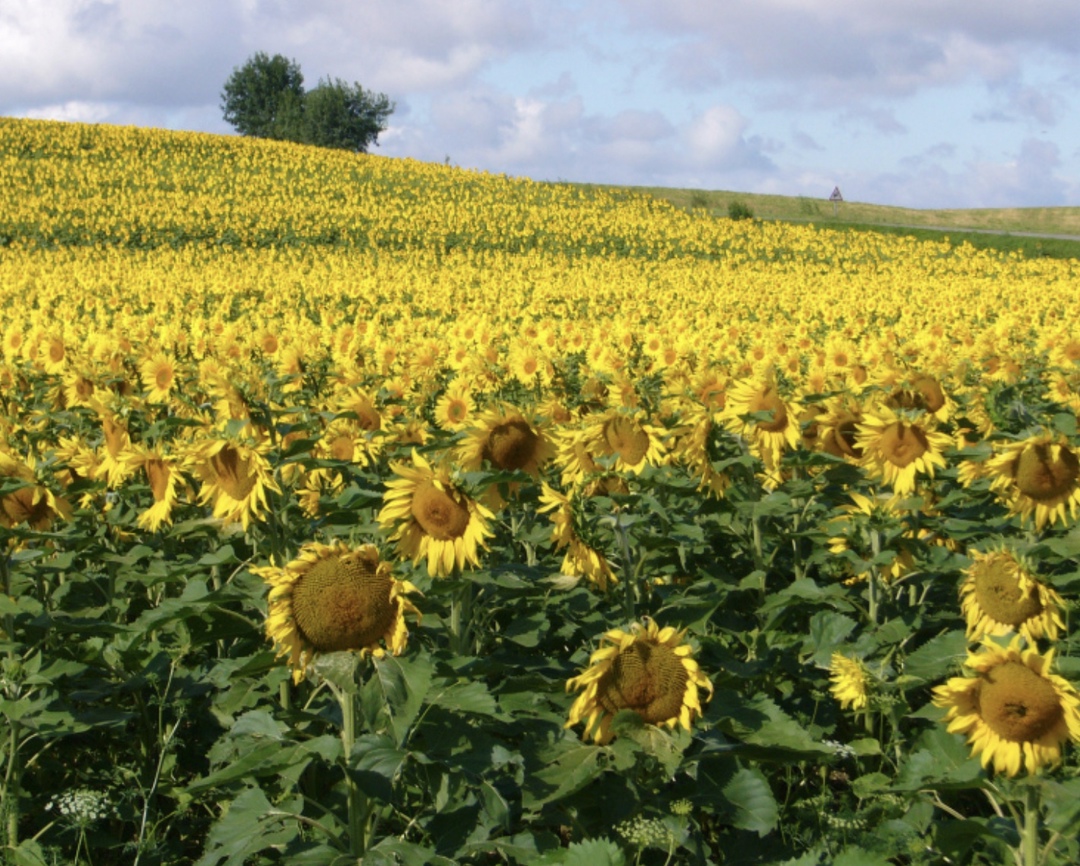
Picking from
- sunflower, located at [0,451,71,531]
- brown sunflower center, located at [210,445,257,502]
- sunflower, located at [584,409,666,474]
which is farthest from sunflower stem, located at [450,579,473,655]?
sunflower, located at [0,451,71,531]

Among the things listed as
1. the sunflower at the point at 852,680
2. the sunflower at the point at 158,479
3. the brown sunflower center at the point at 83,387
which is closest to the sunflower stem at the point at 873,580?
the sunflower at the point at 852,680

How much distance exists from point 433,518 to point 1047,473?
2.46 m

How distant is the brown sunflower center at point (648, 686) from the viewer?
2.99 m

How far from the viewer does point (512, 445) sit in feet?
13.5

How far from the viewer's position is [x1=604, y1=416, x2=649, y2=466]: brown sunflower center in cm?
458

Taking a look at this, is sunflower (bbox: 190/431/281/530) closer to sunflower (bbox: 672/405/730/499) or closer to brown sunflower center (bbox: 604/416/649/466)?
brown sunflower center (bbox: 604/416/649/466)

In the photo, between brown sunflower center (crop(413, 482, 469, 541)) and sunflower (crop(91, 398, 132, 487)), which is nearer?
brown sunflower center (crop(413, 482, 469, 541))

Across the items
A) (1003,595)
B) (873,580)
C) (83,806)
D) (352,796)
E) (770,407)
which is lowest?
(83,806)

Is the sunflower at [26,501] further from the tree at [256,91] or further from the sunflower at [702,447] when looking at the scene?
the tree at [256,91]

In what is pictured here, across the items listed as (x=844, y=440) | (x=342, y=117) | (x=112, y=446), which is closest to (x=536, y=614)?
(x=844, y=440)

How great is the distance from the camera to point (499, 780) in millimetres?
3350

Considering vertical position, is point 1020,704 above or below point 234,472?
below

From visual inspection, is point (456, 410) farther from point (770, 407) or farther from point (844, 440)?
point (844, 440)

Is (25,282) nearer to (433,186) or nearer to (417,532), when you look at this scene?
(417,532)
